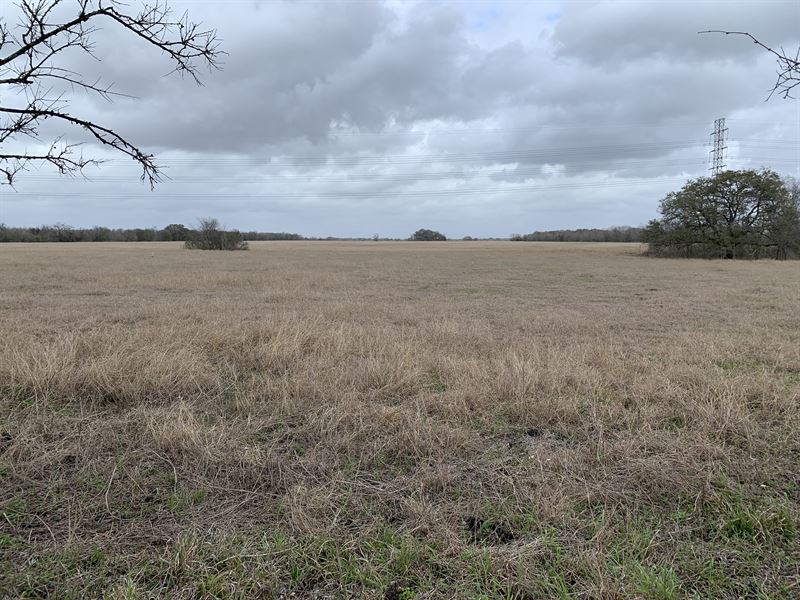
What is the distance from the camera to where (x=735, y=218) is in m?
49.9

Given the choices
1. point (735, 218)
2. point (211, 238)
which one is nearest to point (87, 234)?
point (211, 238)

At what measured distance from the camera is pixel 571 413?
4.53 meters

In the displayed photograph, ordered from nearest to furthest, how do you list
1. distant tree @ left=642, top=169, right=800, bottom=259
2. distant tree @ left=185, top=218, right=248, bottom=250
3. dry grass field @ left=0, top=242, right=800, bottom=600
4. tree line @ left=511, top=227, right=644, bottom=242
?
1. dry grass field @ left=0, top=242, right=800, bottom=600
2. distant tree @ left=642, top=169, right=800, bottom=259
3. distant tree @ left=185, top=218, right=248, bottom=250
4. tree line @ left=511, top=227, right=644, bottom=242

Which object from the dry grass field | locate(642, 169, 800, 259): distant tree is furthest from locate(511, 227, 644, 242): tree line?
the dry grass field

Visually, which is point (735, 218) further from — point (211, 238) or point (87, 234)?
point (87, 234)

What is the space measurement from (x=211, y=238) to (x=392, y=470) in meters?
74.3

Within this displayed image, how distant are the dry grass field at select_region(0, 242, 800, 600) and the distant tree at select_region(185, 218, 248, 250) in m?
68.1

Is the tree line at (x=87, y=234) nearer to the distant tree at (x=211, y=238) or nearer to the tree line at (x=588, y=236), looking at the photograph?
the distant tree at (x=211, y=238)

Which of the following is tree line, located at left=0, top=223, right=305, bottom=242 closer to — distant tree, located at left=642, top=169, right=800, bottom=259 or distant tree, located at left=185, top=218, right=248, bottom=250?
distant tree, located at left=185, top=218, right=248, bottom=250

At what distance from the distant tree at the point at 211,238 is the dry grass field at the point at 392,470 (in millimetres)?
68082

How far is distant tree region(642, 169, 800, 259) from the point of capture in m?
47.8

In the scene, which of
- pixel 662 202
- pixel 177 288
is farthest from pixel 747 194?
pixel 177 288

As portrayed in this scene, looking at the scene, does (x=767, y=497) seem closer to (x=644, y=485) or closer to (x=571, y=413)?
(x=644, y=485)

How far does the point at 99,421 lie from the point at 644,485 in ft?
15.7
